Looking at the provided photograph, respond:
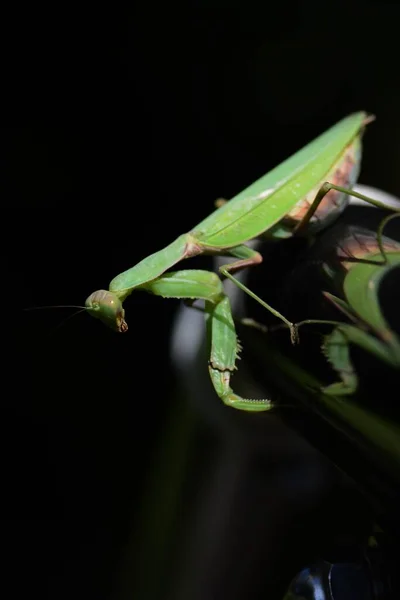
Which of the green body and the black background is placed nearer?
the green body

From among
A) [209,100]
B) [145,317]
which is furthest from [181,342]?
[209,100]

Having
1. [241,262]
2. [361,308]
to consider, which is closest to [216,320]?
[241,262]

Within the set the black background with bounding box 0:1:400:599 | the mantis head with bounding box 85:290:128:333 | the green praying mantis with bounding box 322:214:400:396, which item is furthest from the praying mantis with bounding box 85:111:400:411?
the black background with bounding box 0:1:400:599

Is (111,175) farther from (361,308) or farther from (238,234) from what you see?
(361,308)

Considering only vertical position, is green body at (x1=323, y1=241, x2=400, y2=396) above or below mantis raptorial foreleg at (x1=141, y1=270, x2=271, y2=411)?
above

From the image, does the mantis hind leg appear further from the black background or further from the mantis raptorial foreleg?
the black background

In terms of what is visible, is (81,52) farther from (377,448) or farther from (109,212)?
(377,448)

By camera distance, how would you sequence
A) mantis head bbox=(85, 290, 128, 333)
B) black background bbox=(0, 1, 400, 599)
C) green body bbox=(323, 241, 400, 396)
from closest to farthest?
green body bbox=(323, 241, 400, 396)
mantis head bbox=(85, 290, 128, 333)
black background bbox=(0, 1, 400, 599)

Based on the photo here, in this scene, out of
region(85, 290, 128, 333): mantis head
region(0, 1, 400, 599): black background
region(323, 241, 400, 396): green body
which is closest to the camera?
region(323, 241, 400, 396): green body
